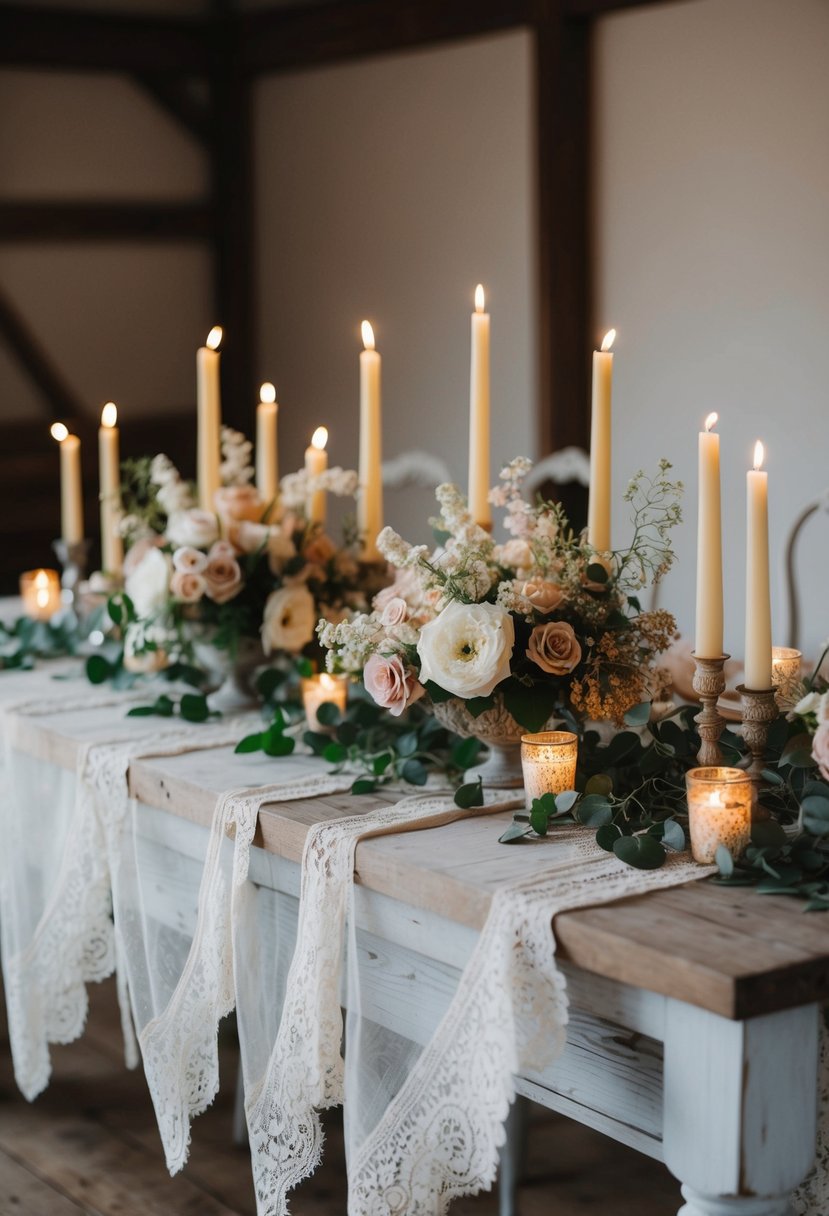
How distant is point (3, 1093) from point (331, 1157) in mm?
626

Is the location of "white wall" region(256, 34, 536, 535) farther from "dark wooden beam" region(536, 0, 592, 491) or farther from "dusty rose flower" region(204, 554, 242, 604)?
"dusty rose flower" region(204, 554, 242, 604)

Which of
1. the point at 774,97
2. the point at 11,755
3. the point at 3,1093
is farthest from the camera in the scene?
the point at 774,97

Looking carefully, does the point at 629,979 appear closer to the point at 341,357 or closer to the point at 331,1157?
the point at 331,1157

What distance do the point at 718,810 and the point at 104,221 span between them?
4.78 m

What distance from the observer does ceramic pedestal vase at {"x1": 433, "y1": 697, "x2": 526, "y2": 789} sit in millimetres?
1633

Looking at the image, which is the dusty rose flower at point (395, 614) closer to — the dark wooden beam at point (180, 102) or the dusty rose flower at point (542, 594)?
the dusty rose flower at point (542, 594)

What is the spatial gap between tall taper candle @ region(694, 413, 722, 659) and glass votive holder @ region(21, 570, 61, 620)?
1615 millimetres

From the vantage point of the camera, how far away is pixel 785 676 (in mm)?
1537

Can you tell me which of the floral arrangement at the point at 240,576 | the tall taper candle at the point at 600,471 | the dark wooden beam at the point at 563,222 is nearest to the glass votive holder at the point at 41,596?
the floral arrangement at the point at 240,576

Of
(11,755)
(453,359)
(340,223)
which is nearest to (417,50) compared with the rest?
(340,223)

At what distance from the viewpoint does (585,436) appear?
187 inches

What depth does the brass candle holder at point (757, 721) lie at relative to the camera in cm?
145

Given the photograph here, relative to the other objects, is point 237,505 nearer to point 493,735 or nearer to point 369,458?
point 369,458

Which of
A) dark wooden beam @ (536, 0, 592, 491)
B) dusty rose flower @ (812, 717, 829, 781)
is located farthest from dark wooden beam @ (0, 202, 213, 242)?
dusty rose flower @ (812, 717, 829, 781)
